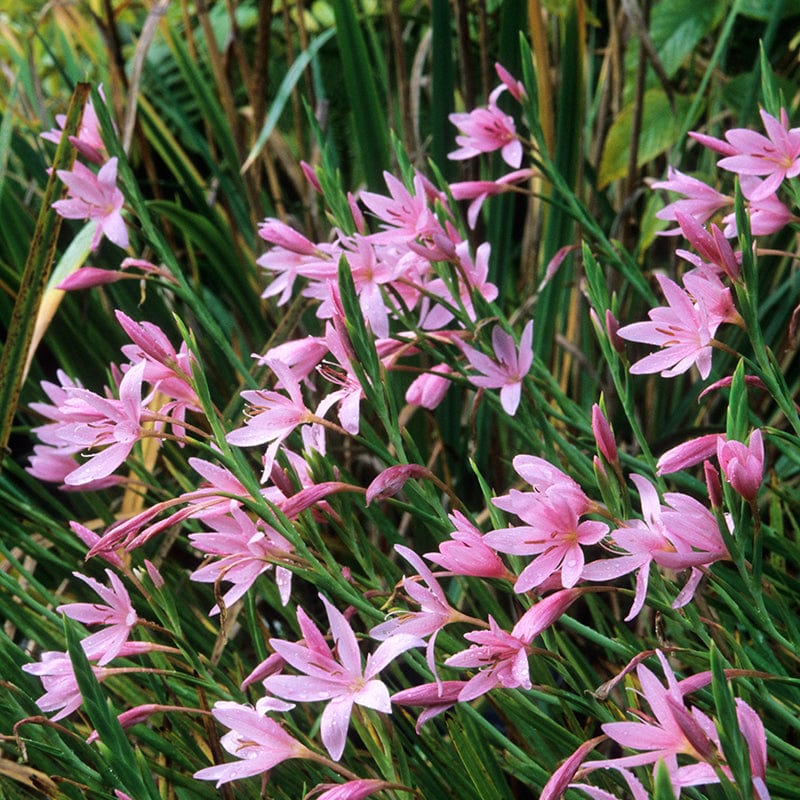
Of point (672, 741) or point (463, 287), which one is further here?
point (463, 287)

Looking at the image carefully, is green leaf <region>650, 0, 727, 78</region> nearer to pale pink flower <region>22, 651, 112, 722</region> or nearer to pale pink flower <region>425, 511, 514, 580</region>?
pale pink flower <region>425, 511, 514, 580</region>

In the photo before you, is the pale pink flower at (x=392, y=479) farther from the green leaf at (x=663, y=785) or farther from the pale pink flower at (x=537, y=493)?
the green leaf at (x=663, y=785)

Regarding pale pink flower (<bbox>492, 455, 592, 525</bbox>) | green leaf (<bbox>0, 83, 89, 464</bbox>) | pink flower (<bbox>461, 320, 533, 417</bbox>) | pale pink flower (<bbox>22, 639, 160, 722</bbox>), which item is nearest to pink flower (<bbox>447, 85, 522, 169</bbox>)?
pink flower (<bbox>461, 320, 533, 417</bbox>)

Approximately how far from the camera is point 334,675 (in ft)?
2.06

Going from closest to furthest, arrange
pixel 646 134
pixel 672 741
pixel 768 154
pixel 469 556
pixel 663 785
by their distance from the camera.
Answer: pixel 663 785 → pixel 672 741 → pixel 469 556 → pixel 768 154 → pixel 646 134

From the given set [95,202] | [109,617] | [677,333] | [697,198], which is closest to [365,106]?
[95,202]

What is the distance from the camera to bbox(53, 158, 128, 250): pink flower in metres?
1.01

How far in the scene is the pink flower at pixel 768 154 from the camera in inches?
32.9

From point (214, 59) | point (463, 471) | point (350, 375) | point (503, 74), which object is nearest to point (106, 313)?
point (214, 59)

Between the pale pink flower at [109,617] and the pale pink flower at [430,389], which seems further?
the pale pink flower at [430,389]

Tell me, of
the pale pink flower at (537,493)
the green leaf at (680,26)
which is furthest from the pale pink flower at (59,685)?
the green leaf at (680,26)

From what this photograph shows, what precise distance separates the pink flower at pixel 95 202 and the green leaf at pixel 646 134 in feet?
2.67

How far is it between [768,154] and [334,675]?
0.57m

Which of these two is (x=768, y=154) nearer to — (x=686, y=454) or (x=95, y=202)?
(x=686, y=454)
